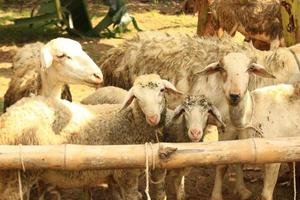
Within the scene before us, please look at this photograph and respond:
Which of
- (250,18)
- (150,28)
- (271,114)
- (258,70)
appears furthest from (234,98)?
(150,28)

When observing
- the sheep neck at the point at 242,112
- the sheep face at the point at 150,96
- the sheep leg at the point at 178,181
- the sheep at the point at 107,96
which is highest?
the sheep face at the point at 150,96

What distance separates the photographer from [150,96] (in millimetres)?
4016

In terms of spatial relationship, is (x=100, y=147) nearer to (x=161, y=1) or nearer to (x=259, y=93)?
(x=259, y=93)

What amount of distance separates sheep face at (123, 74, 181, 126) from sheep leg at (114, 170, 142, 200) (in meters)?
0.46

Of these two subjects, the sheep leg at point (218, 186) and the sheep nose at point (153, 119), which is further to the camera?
the sheep leg at point (218, 186)

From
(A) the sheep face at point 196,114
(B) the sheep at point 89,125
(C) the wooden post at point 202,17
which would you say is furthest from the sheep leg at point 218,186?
(C) the wooden post at point 202,17

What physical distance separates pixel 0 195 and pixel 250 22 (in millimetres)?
6442

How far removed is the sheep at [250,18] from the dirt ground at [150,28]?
1837mm

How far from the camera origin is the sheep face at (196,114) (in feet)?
13.4

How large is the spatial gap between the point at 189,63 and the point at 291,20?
1.21 metres

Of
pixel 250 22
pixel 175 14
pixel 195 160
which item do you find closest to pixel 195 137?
pixel 195 160

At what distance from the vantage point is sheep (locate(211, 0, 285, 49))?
30.2 ft

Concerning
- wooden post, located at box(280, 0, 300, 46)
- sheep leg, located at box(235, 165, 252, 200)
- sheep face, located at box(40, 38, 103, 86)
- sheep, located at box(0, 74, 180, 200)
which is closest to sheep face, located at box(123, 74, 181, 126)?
sheep, located at box(0, 74, 180, 200)

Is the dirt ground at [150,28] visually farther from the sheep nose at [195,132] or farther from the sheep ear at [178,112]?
the sheep nose at [195,132]
